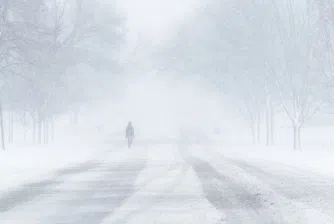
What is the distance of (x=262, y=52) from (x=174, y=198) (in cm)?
2497

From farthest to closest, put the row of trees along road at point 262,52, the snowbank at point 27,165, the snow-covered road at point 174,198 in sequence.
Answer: the row of trees along road at point 262,52 → the snowbank at point 27,165 → the snow-covered road at point 174,198

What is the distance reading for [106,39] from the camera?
38.9 metres

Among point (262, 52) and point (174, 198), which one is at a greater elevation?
point (262, 52)

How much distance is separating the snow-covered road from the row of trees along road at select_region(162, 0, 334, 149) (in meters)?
12.8

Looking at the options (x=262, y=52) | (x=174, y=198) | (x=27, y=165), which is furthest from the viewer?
(x=262, y=52)

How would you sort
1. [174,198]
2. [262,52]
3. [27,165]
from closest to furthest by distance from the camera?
1. [174,198]
2. [27,165]
3. [262,52]

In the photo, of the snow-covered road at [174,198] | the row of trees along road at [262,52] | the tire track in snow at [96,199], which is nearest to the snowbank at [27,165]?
the snow-covered road at [174,198]

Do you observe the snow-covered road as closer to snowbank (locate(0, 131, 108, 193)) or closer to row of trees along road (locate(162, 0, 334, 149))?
snowbank (locate(0, 131, 108, 193))

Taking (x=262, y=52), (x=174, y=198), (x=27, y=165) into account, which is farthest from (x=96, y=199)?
(x=262, y=52)

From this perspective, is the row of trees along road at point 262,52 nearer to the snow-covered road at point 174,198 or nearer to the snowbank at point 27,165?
the snowbank at point 27,165

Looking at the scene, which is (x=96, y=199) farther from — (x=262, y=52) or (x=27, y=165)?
(x=262, y=52)

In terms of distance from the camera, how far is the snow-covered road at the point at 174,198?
9.15 meters

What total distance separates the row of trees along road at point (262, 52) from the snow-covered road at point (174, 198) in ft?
41.9

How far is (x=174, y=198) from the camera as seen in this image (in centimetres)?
1160
